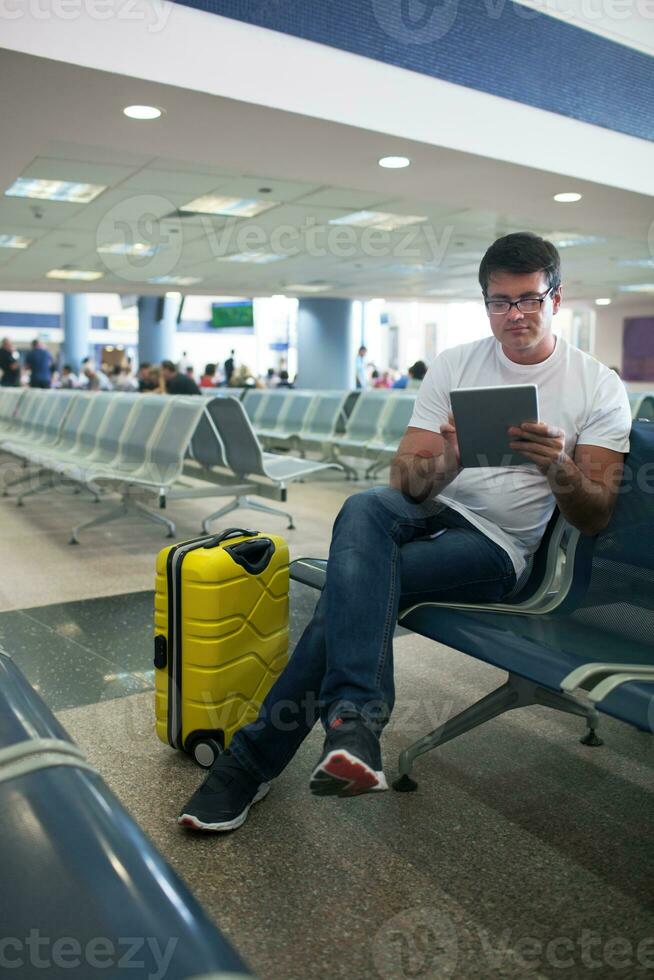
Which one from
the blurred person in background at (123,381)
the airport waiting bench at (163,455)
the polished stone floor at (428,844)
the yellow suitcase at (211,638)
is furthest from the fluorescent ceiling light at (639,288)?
the yellow suitcase at (211,638)

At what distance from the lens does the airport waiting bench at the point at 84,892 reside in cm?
56

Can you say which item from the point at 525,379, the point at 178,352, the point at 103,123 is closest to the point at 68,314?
the point at 178,352

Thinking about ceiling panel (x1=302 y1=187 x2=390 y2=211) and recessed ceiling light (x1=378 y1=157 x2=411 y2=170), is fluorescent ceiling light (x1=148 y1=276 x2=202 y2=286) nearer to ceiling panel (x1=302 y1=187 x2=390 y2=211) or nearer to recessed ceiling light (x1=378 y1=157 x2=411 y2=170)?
ceiling panel (x1=302 y1=187 x2=390 y2=211)

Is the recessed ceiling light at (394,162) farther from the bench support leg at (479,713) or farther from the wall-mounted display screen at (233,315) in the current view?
the wall-mounted display screen at (233,315)

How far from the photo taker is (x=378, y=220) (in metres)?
9.70

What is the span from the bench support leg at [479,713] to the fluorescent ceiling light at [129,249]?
10.5 meters

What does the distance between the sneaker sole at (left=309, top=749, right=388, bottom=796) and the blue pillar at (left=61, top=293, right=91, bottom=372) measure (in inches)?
930

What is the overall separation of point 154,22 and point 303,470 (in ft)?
8.07

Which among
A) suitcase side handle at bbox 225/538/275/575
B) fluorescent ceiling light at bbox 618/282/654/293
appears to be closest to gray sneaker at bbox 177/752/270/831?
suitcase side handle at bbox 225/538/275/575

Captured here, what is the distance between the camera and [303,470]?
15.8 feet

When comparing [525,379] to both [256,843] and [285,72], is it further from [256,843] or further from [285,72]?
[285,72]

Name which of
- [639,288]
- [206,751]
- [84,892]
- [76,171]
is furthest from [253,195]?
[639,288]

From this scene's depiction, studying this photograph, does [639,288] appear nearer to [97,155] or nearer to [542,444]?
[97,155]

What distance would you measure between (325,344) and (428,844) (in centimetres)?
1570
